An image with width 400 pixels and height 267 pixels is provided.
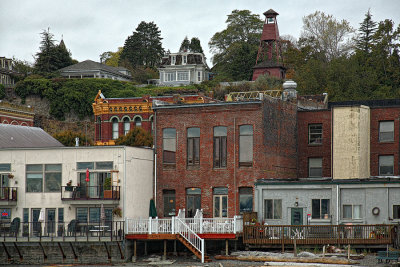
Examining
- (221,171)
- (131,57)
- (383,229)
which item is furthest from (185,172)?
(131,57)

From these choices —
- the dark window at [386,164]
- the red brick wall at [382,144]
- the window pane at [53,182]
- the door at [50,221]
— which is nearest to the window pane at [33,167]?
the window pane at [53,182]

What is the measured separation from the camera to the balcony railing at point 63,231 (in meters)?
Result: 49.5

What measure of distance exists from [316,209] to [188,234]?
325 inches

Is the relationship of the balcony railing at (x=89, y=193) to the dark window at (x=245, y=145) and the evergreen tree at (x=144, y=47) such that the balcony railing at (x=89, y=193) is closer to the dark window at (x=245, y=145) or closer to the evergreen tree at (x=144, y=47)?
the dark window at (x=245, y=145)

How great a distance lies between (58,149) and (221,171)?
10.7 metres

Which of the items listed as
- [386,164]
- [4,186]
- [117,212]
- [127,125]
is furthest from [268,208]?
[127,125]

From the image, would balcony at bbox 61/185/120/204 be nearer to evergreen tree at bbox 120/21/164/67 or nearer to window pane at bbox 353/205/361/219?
window pane at bbox 353/205/361/219

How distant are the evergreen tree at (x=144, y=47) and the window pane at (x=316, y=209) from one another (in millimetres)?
104713

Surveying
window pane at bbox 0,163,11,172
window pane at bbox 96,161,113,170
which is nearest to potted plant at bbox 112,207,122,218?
window pane at bbox 96,161,113,170

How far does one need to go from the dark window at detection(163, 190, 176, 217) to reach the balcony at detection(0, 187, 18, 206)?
9.80 metres

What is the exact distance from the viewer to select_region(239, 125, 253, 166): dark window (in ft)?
177

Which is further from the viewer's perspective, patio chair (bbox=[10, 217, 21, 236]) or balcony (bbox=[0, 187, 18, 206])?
balcony (bbox=[0, 187, 18, 206])

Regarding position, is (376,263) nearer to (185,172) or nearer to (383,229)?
(383,229)

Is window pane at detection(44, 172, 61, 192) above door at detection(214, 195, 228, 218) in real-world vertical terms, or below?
above
